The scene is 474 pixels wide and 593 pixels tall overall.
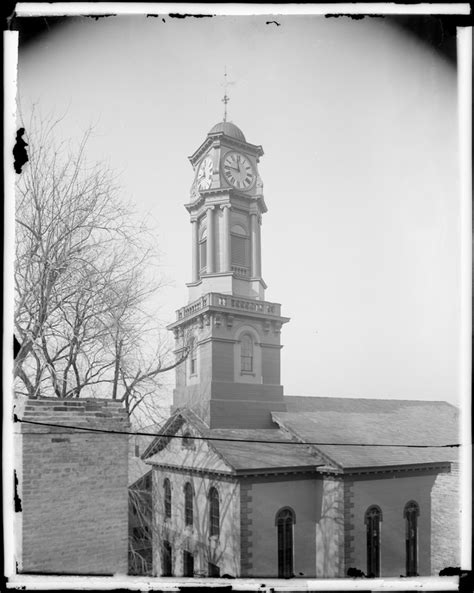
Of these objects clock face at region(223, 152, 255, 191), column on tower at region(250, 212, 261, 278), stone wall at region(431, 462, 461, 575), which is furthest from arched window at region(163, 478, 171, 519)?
clock face at region(223, 152, 255, 191)

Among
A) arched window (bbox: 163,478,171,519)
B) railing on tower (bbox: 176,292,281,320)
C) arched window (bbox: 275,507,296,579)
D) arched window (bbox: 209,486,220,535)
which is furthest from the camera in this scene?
arched window (bbox: 163,478,171,519)

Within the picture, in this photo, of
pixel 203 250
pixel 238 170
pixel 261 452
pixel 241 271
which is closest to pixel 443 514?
pixel 261 452

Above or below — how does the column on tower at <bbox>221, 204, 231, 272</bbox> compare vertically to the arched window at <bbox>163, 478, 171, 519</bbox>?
above

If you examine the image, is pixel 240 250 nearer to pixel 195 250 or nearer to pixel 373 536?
pixel 195 250

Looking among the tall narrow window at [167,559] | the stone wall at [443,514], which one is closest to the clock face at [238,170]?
the stone wall at [443,514]

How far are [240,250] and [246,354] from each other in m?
3.34

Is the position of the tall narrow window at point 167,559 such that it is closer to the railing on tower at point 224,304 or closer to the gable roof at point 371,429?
the gable roof at point 371,429

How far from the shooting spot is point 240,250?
1597cm

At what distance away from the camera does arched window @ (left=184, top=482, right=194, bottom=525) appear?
595 inches

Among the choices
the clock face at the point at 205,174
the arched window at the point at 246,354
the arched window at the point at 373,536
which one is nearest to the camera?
the clock face at the point at 205,174

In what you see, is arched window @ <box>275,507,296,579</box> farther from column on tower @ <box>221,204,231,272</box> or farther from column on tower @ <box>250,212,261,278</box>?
column on tower @ <box>221,204,231,272</box>

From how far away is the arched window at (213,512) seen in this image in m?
14.0

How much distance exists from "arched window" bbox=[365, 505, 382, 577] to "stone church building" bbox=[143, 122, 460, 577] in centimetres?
4

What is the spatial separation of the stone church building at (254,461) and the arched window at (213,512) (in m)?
0.06
